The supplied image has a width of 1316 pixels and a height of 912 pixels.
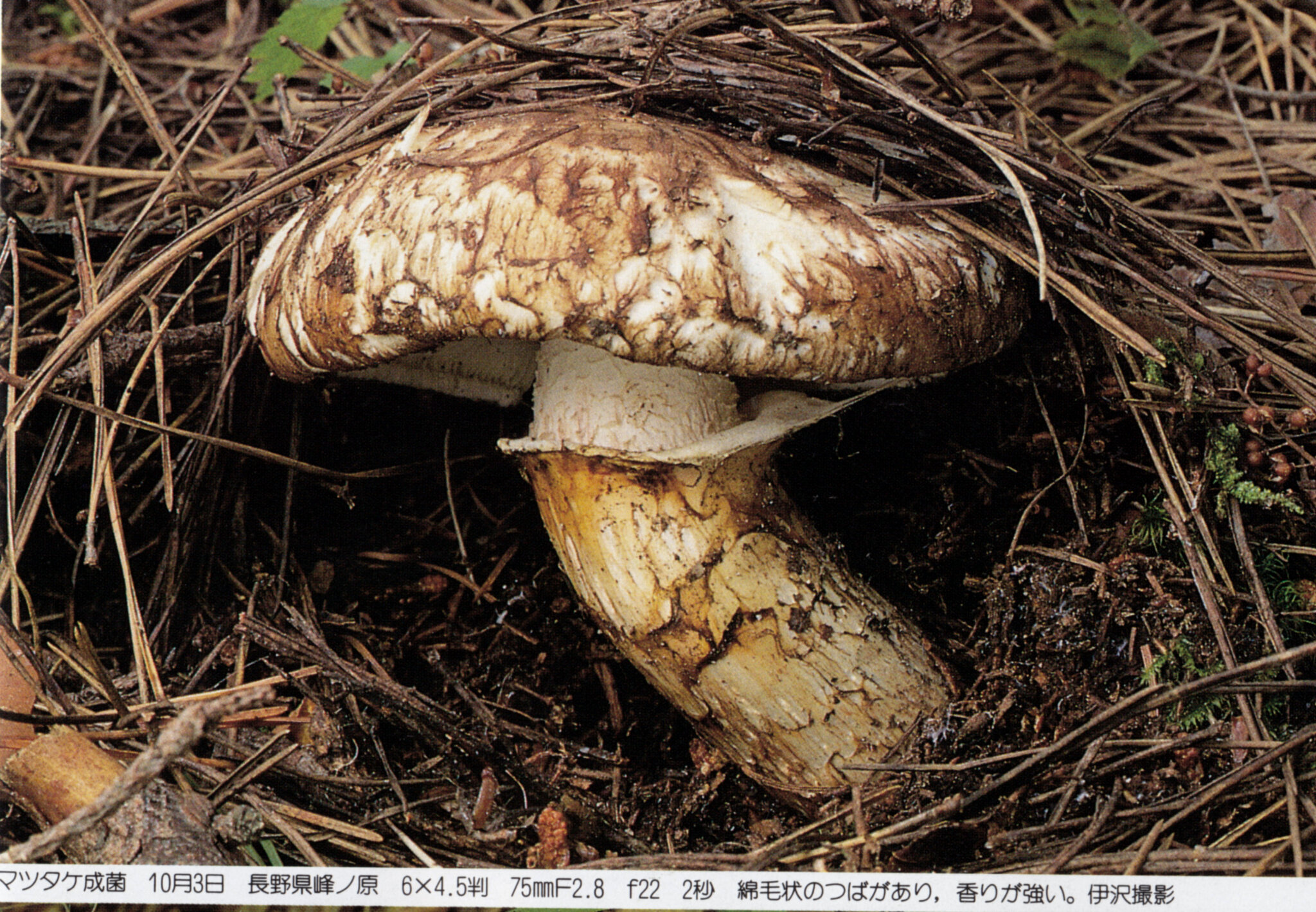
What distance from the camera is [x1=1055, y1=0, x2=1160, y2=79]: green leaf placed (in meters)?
2.86

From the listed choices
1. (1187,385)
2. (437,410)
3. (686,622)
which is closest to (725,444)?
(686,622)

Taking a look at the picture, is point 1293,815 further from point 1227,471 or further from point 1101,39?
point 1101,39

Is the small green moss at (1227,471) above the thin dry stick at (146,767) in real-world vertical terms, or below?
below

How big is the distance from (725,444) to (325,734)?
38.5 inches

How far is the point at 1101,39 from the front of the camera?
292 centimetres

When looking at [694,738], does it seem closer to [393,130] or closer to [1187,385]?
[1187,385]

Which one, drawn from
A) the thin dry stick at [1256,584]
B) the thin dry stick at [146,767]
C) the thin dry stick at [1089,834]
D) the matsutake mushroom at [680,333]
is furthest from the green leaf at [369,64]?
the thin dry stick at [1089,834]

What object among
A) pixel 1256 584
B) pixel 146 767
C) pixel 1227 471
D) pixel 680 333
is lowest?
pixel 1256 584

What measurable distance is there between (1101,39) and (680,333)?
7.29 ft

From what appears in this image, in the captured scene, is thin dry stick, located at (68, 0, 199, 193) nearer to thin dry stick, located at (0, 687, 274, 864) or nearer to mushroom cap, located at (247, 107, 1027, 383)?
mushroom cap, located at (247, 107, 1027, 383)

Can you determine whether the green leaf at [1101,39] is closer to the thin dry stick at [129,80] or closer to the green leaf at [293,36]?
the green leaf at [293,36]

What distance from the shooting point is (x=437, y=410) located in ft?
8.57

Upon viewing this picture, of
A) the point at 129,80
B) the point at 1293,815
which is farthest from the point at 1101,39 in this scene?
the point at 129,80

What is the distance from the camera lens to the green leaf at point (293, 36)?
257 centimetres
